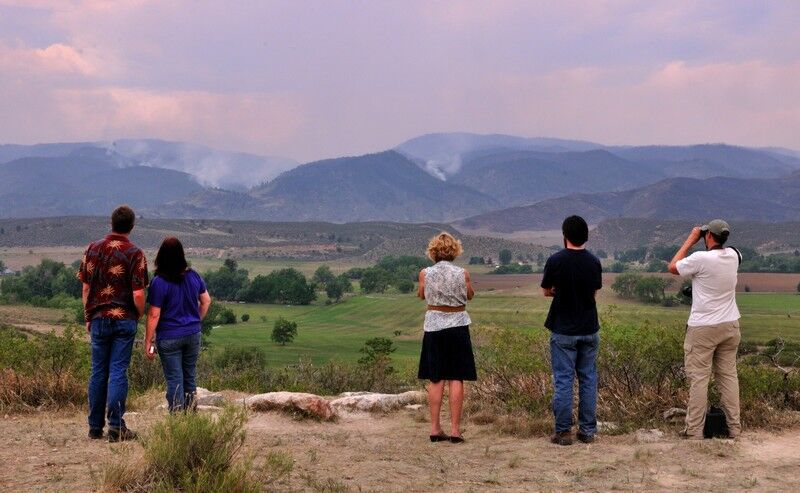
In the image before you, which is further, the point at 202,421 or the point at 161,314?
the point at 161,314

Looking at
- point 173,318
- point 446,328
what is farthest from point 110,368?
point 446,328

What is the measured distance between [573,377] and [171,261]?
148 inches

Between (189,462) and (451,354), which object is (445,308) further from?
(189,462)

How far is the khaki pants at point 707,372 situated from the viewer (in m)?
7.48

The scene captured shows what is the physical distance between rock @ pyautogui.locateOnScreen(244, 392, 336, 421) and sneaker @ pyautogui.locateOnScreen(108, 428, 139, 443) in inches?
73.4

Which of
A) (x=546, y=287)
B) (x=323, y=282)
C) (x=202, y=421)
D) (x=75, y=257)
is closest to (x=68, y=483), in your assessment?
(x=202, y=421)

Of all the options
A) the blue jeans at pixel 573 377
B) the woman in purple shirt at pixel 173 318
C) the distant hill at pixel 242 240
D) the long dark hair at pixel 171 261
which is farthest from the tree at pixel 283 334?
the distant hill at pixel 242 240

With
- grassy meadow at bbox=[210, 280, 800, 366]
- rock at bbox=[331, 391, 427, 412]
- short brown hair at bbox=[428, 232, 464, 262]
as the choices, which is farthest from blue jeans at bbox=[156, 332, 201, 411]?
grassy meadow at bbox=[210, 280, 800, 366]

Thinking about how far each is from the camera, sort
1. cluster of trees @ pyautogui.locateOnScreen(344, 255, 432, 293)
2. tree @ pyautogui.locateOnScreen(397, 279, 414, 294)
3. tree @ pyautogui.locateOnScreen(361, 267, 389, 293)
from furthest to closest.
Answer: tree @ pyautogui.locateOnScreen(361, 267, 389, 293)
cluster of trees @ pyautogui.locateOnScreen(344, 255, 432, 293)
tree @ pyautogui.locateOnScreen(397, 279, 414, 294)

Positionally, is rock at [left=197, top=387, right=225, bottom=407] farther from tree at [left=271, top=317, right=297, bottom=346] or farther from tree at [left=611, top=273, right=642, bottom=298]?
tree at [left=611, top=273, right=642, bottom=298]

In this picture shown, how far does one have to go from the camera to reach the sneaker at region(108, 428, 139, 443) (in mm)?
7160

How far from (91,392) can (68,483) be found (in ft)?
5.28

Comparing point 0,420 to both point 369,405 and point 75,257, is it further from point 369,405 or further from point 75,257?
point 75,257

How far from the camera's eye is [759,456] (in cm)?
698
